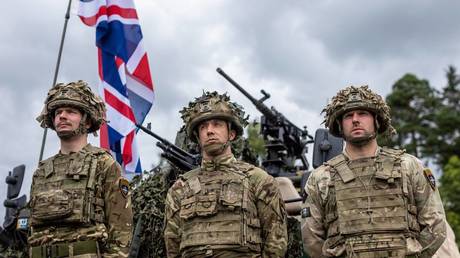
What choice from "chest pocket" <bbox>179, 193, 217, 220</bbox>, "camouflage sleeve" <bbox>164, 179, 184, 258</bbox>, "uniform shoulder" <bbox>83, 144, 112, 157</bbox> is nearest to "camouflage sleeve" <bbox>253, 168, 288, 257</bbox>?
"chest pocket" <bbox>179, 193, 217, 220</bbox>

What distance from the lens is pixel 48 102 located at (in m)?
6.20

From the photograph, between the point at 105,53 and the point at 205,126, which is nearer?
the point at 205,126

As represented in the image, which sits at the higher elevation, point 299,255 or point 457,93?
point 457,93

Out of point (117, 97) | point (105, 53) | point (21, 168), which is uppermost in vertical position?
point (105, 53)

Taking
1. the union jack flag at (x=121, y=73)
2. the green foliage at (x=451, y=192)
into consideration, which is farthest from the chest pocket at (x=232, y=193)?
the green foliage at (x=451, y=192)

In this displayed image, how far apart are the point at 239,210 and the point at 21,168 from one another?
23.7 feet

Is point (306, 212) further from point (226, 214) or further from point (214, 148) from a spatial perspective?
point (214, 148)

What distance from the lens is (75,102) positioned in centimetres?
606

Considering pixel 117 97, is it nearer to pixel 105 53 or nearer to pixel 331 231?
pixel 105 53

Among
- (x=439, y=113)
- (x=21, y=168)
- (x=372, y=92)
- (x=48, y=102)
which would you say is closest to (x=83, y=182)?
(x=48, y=102)

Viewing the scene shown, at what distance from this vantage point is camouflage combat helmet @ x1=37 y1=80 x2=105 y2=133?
239 inches

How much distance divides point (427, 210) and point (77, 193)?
2929 mm

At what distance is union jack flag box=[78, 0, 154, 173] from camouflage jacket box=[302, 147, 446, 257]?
16.5 ft

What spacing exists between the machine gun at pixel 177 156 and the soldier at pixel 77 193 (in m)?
3.95
